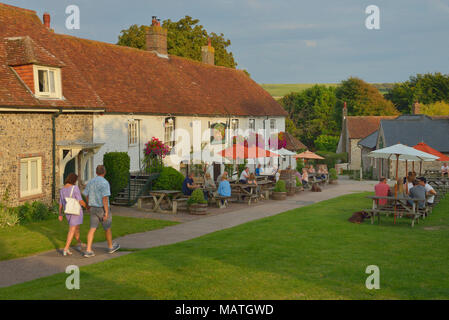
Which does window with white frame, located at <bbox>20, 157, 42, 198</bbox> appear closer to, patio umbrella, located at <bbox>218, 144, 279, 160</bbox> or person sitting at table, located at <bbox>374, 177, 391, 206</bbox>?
patio umbrella, located at <bbox>218, 144, 279, 160</bbox>

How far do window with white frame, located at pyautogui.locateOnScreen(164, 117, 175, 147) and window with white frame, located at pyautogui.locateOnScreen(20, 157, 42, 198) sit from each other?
1038cm

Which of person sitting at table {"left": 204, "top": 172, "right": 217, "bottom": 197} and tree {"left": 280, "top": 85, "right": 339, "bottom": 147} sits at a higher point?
tree {"left": 280, "top": 85, "right": 339, "bottom": 147}

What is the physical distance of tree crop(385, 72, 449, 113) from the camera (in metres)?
74.9

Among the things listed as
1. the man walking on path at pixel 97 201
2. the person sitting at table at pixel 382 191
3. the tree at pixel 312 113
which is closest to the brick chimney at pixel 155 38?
the person sitting at table at pixel 382 191

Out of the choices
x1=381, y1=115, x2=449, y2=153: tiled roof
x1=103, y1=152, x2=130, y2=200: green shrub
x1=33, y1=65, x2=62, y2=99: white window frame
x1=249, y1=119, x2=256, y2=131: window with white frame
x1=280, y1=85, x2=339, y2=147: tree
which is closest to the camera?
x1=33, y1=65, x2=62, y2=99: white window frame

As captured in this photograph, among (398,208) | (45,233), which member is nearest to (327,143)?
(398,208)

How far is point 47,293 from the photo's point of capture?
7.98m

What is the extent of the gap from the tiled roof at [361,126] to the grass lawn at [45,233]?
1818 inches

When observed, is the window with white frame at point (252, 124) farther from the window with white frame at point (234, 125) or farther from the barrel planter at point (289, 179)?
the barrel planter at point (289, 179)

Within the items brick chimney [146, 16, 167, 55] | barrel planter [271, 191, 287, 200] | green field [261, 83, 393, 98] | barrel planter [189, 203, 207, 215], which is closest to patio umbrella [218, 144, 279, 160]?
barrel planter [271, 191, 287, 200]

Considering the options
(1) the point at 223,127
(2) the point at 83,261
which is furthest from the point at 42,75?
(1) the point at 223,127

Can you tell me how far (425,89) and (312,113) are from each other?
18.6 metres

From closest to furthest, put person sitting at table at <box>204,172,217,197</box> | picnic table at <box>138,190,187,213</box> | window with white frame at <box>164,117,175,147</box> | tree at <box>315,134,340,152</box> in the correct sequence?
picnic table at <box>138,190,187,213</box> < person sitting at table at <box>204,172,217,197</box> < window with white frame at <box>164,117,175,147</box> < tree at <box>315,134,340,152</box>

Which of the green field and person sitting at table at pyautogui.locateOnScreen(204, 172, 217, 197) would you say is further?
the green field
